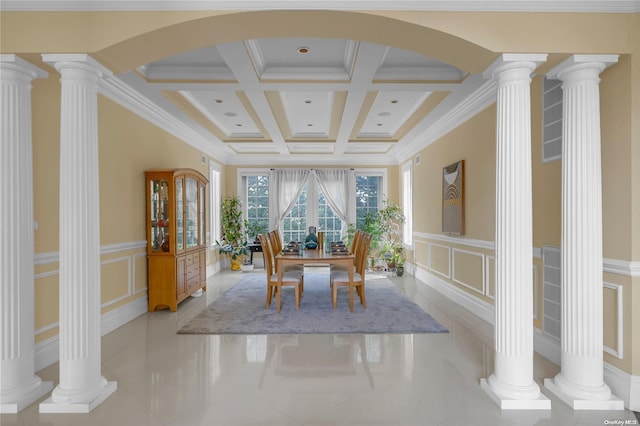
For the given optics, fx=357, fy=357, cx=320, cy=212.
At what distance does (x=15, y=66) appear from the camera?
2.52m

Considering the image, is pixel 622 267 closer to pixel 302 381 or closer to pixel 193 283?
pixel 302 381

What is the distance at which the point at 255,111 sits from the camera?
17.9ft

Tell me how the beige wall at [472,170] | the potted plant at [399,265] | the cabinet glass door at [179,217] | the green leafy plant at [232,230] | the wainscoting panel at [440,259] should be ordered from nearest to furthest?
the beige wall at [472,170] → the cabinet glass door at [179,217] → the wainscoting panel at [440,259] → the potted plant at [399,265] → the green leafy plant at [232,230]

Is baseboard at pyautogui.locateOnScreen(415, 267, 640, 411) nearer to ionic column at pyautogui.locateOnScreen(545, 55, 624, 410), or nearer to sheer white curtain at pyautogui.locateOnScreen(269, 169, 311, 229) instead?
ionic column at pyautogui.locateOnScreen(545, 55, 624, 410)

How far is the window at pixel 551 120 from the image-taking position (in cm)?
320

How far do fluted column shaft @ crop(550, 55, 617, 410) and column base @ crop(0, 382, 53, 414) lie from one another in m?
3.91

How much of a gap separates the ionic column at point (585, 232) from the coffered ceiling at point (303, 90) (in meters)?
1.66

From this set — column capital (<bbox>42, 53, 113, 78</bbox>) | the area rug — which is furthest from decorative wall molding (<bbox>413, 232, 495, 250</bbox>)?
column capital (<bbox>42, 53, 113, 78</bbox>)

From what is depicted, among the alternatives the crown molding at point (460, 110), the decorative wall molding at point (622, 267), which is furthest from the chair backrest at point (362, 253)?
the decorative wall molding at point (622, 267)

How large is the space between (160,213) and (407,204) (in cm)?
557

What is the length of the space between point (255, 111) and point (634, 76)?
4.39m

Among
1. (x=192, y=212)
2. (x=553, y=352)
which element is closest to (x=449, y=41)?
(x=553, y=352)

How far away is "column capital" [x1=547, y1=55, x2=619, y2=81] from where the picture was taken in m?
2.55

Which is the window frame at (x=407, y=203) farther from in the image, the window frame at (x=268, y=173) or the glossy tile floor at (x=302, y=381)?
the glossy tile floor at (x=302, y=381)
